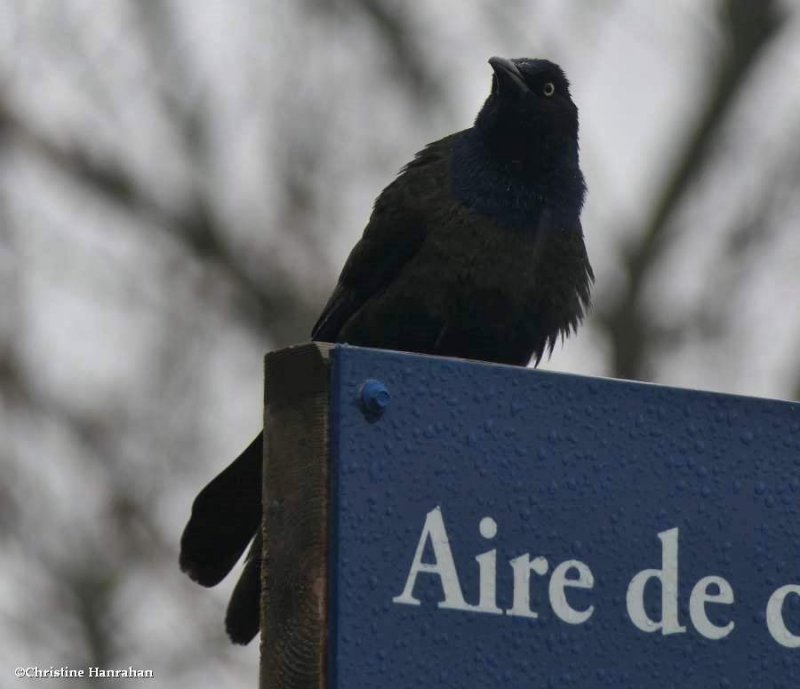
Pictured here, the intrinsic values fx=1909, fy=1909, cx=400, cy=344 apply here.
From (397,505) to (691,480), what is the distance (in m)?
0.49

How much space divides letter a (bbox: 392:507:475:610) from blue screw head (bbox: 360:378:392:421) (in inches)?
6.1

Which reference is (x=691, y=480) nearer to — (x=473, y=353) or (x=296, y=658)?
(x=296, y=658)

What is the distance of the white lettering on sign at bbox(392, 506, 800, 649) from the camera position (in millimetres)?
2541

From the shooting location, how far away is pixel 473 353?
4.29 m

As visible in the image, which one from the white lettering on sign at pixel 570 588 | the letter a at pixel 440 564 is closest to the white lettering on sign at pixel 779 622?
the white lettering on sign at pixel 570 588

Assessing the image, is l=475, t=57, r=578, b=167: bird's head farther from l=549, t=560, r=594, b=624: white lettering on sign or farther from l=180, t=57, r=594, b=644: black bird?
l=549, t=560, r=594, b=624: white lettering on sign

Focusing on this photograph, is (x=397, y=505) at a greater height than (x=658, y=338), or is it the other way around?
(x=658, y=338)

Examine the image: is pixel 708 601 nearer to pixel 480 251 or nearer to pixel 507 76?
pixel 480 251

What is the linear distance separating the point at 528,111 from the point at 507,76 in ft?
0.48

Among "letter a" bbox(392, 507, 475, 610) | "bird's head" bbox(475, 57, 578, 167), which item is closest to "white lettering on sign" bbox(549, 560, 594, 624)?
"letter a" bbox(392, 507, 475, 610)

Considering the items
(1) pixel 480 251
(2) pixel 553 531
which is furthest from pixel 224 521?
(2) pixel 553 531

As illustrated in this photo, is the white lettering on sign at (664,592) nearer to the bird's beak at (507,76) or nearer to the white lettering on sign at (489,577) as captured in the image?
the white lettering on sign at (489,577)

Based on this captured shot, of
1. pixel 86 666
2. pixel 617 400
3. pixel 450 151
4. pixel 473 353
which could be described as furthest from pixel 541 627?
pixel 86 666

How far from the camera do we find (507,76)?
15.7ft
